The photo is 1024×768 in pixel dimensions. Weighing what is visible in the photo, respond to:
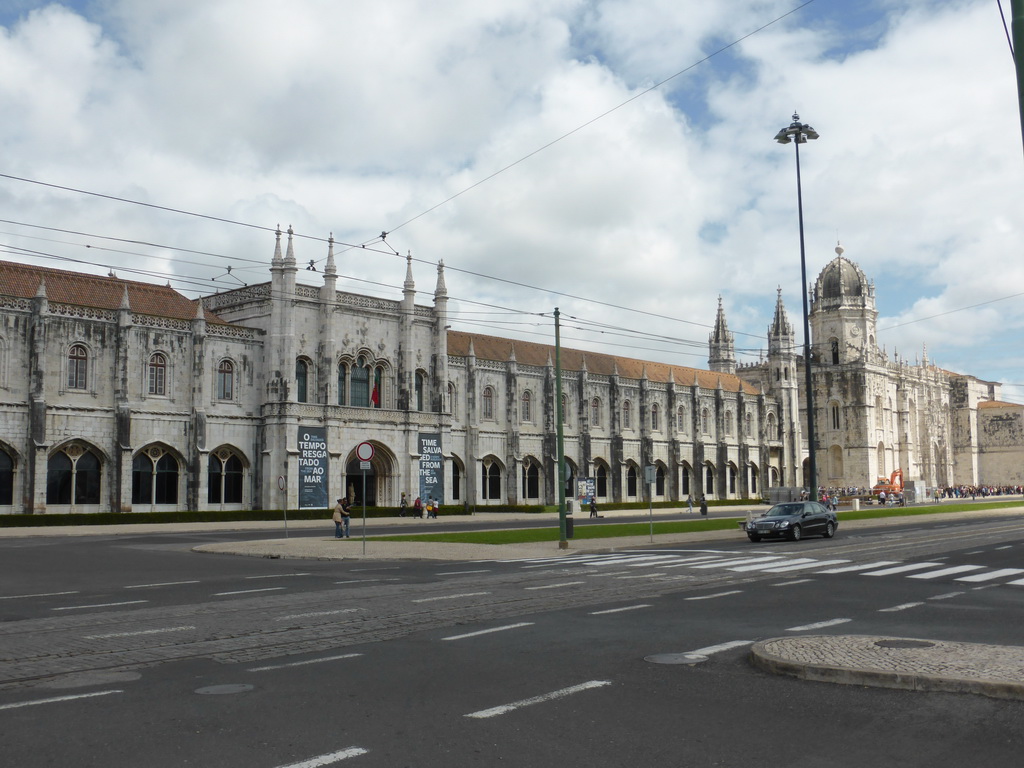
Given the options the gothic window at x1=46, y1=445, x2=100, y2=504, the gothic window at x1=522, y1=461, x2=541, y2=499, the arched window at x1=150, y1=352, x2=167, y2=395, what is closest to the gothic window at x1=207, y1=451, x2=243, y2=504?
the arched window at x1=150, y1=352, x2=167, y2=395

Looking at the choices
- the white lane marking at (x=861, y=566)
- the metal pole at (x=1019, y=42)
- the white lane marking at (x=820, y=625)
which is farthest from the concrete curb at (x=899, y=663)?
the white lane marking at (x=861, y=566)

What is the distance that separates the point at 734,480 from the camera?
3393 inches

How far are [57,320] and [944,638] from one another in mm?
42455

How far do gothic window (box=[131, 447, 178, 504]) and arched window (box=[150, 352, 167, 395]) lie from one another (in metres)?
2.93

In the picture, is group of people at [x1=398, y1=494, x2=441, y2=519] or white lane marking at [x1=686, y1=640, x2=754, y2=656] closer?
white lane marking at [x1=686, y1=640, x2=754, y2=656]

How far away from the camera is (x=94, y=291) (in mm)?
47906

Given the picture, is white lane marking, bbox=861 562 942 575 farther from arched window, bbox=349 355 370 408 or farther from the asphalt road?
arched window, bbox=349 355 370 408

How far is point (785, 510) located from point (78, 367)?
32585 millimetres

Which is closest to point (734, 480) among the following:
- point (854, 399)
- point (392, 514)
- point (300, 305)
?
point (854, 399)

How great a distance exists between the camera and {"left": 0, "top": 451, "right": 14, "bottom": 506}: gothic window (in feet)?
138

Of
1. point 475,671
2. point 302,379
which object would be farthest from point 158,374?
point 475,671

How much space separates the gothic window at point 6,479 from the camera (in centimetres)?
4203

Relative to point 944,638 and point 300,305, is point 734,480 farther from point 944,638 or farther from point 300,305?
point 944,638

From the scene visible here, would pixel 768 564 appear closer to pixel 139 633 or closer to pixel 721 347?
pixel 139 633
